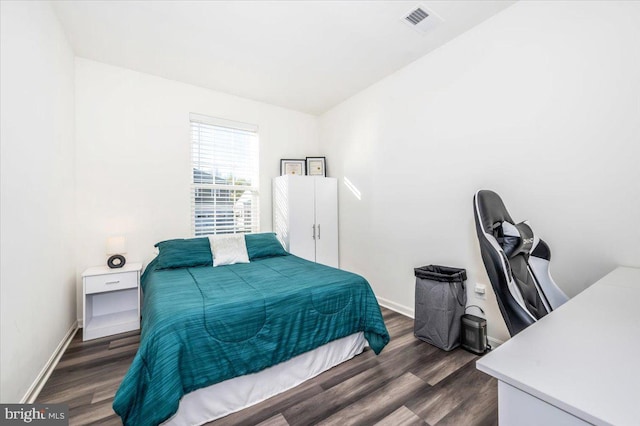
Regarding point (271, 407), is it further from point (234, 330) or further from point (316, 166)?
point (316, 166)

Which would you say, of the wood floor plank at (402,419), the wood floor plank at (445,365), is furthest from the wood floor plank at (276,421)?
the wood floor plank at (445,365)

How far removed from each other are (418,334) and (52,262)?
3272 mm

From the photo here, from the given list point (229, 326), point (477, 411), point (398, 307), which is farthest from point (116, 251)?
point (477, 411)

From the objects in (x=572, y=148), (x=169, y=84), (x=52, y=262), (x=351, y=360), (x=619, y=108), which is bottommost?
(x=351, y=360)

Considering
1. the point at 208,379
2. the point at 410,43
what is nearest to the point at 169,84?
the point at 410,43

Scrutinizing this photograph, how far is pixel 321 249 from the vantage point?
407cm

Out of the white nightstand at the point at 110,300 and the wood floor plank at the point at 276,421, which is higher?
the white nightstand at the point at 110,300

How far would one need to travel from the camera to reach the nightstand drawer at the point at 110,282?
2662 millimetres

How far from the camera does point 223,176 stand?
12.7ft

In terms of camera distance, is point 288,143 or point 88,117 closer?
point 88,117

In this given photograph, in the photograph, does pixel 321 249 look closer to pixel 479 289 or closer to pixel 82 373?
pixel 479 289

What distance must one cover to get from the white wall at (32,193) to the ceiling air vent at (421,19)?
2.75 meters

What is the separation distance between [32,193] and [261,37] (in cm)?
226

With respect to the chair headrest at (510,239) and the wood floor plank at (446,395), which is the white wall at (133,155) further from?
the chair headrest at (510,239)
